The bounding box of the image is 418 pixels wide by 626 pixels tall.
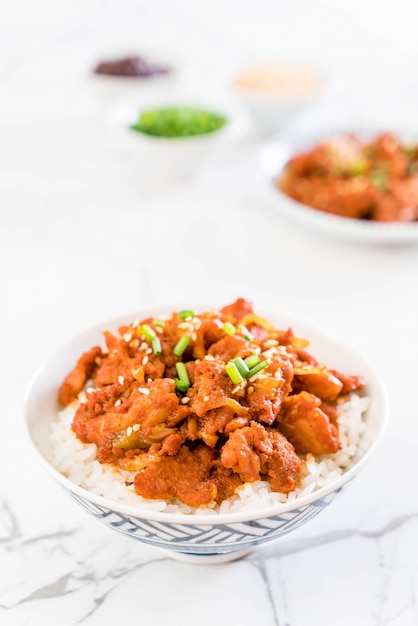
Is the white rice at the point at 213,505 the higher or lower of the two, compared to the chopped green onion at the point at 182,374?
lower

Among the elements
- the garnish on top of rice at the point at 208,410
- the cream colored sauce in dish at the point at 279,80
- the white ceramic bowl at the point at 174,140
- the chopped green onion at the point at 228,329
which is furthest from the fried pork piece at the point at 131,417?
the cream colored sauce in dish at the point at 279,80

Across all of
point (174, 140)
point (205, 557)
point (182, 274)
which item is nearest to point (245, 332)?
point (205, 557)

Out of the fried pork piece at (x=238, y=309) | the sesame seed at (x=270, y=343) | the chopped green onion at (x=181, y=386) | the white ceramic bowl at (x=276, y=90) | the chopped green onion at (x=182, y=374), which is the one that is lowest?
the chopped green onion at (x=181, y=386)

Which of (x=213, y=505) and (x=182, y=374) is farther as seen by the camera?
(x=182, y=374)

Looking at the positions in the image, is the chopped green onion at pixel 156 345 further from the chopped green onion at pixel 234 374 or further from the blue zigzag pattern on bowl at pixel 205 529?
the blue zigzag pattern on bowl at pixel 205 529

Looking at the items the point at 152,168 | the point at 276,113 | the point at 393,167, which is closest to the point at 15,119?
the point at 152,168

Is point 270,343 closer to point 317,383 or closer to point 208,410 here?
point 317,383

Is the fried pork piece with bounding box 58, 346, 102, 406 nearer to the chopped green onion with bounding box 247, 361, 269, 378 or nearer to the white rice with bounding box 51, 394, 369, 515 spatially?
the white rice with bounding box 51, 394, 369, 515

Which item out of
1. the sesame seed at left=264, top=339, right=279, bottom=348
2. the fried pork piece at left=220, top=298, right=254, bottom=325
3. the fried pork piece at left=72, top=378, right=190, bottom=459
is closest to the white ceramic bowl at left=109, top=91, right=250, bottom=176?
the fried pork piece at left=220, top=298, right=254, bottom=325
